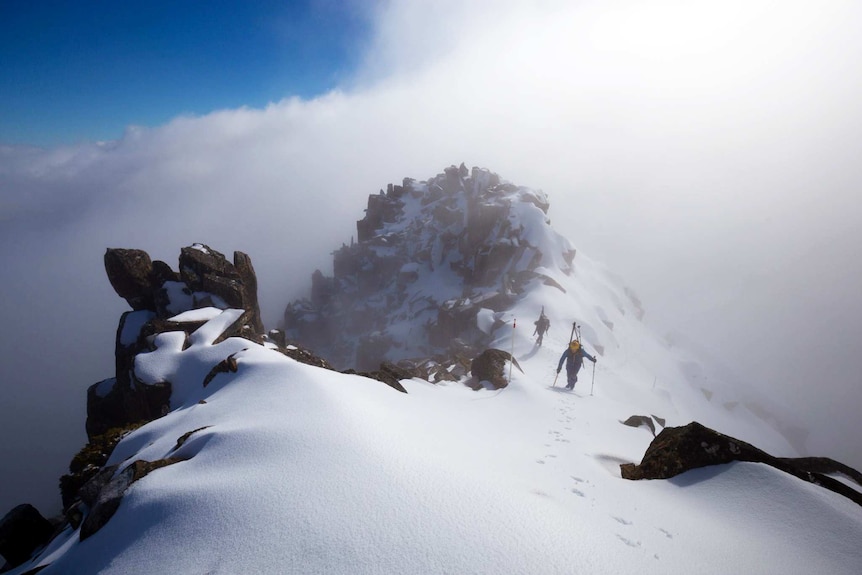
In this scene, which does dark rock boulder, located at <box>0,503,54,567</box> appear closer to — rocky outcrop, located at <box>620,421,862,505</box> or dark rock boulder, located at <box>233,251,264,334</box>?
rocky outcrop, located at <box>620,421,862,505</box>

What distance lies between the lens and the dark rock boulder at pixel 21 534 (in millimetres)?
11143

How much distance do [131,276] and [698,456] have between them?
129ft

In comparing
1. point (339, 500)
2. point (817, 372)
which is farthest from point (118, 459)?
point (817, 372)

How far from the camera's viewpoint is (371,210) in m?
115

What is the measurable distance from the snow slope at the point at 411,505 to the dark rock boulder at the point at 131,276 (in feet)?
79.3

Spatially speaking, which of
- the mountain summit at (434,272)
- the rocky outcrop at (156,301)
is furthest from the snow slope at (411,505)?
the mountain summit at (434,272)

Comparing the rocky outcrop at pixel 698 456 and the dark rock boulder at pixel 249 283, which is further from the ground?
the dark rock boulder at pixel 249 283

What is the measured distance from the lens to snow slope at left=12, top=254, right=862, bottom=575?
4.77 metres

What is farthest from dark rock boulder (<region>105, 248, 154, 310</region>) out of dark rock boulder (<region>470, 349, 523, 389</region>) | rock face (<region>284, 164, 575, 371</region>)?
dark rock boulder (<region>470, 349, 523, 389</region>)

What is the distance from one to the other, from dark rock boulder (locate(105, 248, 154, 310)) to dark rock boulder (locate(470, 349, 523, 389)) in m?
28.6

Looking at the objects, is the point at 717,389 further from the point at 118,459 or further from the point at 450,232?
the point at 118,459

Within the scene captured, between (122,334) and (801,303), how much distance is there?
247 metres

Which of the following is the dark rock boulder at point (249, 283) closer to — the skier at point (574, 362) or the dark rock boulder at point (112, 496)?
the dark rock boulder at point (112, 496)

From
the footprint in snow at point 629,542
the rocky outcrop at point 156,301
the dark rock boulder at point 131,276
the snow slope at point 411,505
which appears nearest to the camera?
the snow slope at point 411,505
